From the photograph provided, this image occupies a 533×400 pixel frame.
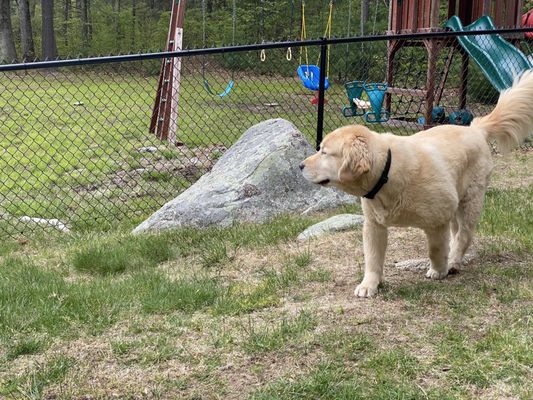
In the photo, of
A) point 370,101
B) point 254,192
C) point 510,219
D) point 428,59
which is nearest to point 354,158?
point 510,219

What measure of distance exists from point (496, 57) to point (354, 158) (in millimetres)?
7918

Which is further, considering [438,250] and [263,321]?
[438,250]

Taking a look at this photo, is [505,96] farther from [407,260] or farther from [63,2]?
[63,2]

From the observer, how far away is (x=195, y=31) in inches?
1202

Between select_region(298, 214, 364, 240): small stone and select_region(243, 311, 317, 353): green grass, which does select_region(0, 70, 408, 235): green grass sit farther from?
select_region(243, 311, 317, 353): green grass

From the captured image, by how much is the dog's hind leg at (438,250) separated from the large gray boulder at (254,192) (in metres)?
2.19

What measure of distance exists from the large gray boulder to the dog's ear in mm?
2409

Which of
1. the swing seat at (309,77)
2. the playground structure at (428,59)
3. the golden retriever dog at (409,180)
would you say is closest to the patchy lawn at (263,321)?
the golden retriever dog at (409,180)

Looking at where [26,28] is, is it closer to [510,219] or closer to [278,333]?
[510,219]

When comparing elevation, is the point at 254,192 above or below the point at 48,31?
below

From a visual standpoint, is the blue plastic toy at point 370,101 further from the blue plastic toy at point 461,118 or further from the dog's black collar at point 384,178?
the dog's black collar at point 384,178

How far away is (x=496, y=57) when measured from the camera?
34.0 ft

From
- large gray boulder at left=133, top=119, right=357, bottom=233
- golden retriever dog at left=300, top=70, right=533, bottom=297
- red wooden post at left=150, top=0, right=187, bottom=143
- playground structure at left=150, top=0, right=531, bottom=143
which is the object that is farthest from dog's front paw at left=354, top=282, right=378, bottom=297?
red wooden post at left=150, top=0, right=187, bottom=143

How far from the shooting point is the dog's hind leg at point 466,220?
4219 mm
